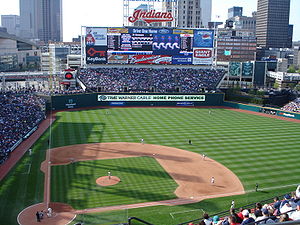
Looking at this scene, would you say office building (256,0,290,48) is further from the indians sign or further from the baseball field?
the baseball field

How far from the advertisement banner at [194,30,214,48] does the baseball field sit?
77.5ft

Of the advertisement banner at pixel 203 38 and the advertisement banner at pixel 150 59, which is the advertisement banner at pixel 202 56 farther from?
the advertisement banner at pixel 150 59

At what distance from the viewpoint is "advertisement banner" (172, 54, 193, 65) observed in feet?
239

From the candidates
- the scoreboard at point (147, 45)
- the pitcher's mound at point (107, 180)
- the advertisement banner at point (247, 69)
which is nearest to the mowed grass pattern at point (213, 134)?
the pitcher's mound at point (107, 180)

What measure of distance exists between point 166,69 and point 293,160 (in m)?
46.8

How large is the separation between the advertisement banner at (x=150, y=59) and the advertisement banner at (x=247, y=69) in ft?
147

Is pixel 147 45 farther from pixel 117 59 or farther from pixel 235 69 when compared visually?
pixel 235 69

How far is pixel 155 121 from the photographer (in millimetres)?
51938

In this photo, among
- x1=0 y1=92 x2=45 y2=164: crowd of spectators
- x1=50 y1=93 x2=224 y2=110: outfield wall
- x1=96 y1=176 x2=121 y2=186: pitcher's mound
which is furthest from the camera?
x1=50 y1=93 x2=224 y2=110: outfield wall

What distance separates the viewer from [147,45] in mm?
70938

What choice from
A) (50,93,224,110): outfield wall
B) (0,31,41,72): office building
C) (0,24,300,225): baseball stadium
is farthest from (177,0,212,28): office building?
(50,93,224,110): outfield wall

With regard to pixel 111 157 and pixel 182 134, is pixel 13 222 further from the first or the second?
pixel 182 134

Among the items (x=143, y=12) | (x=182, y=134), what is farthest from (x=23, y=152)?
(x=143, y=12)

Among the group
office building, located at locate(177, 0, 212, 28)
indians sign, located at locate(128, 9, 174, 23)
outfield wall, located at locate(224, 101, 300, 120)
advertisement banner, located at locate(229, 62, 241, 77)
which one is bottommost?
outfield wall, located at locate(224, 101, 300, 120)
